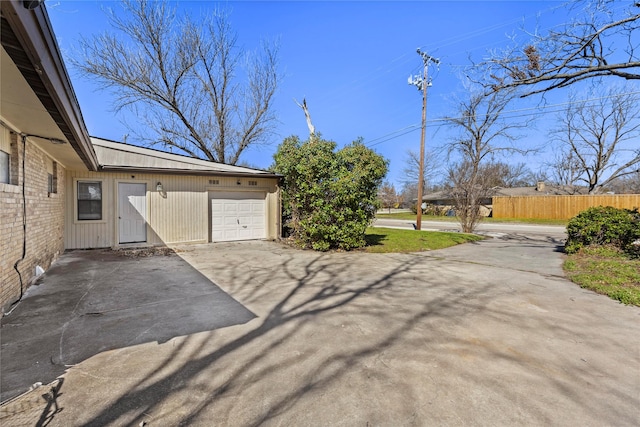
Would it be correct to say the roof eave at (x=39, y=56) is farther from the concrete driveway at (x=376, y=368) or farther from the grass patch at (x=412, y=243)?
the grass patch at (x=412, y=243)

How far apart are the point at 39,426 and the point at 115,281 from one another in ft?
13.7

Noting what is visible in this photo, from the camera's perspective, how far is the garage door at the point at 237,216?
1094 centimetres

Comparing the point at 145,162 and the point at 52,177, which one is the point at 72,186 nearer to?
the point at 52,177

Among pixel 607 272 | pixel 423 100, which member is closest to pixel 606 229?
pixel 607 272

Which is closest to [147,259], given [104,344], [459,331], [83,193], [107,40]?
[83,193]

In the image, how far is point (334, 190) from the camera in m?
8.88

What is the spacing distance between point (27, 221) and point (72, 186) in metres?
4.67

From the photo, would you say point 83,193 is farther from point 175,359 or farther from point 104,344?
point 175,359

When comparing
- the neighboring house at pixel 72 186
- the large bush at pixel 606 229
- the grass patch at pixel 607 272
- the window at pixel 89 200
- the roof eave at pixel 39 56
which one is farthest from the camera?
the window at pixel 89 200

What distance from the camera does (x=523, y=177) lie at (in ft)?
156

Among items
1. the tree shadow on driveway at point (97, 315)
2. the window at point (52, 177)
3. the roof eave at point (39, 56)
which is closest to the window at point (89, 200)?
the window at point (52, 177)

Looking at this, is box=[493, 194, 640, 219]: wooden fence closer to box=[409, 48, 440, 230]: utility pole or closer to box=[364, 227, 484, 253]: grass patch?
box=[409, 48, 440, 230]: utility pole

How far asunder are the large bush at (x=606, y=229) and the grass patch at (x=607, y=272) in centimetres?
23

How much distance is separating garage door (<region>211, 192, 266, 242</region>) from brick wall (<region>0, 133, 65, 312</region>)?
4.52 metres
